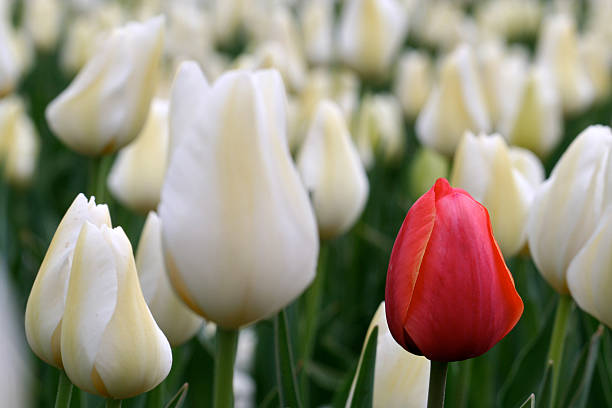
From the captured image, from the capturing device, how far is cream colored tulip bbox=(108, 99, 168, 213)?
982 millimetres

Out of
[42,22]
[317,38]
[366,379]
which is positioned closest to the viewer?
[366,379]

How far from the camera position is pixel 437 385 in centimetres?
49

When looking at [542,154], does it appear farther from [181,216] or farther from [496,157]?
[181,216]

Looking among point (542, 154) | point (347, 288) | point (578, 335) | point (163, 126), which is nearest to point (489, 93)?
point (542, 154)

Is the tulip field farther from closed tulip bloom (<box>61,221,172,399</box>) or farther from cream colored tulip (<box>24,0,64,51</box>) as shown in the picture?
cream colored tulip (<box>24,0,64,51</box>)

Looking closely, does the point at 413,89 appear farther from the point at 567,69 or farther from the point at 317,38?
the point at 317,38

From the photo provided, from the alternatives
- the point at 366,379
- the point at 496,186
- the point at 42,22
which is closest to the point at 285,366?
the point at 366,379

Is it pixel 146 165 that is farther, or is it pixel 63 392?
pixel 146 165

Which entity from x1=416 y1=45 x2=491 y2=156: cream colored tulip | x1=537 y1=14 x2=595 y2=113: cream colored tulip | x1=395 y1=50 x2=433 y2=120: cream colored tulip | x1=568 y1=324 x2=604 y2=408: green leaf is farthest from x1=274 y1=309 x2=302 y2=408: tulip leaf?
x1=395 y1=50 x2=433 y2=120: cream colored tulip

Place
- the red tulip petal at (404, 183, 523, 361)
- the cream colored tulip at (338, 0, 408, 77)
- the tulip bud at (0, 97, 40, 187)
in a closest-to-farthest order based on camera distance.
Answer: the red tulip petal at (404, 183, 523, 361), the tulip bud at (0, 97, 40, 187), the cream colored tulip at (338, 0, 408, 77)

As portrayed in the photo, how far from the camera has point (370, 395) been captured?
57 centimetres

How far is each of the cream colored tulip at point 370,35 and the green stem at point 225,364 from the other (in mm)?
1054

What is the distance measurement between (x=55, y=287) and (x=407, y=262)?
21 centimetres

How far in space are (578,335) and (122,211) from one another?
0.67 meters
